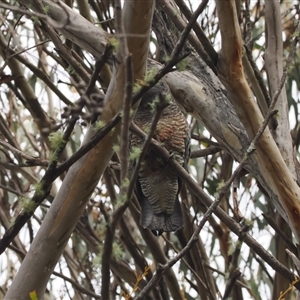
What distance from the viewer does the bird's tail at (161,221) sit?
94.7 inches

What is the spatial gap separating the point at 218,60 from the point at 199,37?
83 mm

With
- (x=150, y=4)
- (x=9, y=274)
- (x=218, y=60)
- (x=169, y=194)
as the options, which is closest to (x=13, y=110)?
(x=9, y=274)

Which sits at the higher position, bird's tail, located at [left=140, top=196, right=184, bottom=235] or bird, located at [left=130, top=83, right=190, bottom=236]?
bird, located at [left=130, top=83, right=190, bottom=236]

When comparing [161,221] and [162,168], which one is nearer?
[161,221]

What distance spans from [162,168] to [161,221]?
28 cm

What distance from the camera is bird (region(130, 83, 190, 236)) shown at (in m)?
2.52

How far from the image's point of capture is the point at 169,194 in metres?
2.60

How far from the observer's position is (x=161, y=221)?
244cm

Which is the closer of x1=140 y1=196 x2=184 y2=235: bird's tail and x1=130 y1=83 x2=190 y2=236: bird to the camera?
x1=140 y1=196 x2=184 y2=235: bird's tail

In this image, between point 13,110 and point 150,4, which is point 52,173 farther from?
point 13,110

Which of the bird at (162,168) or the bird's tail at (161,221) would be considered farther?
the bird at (162,168)

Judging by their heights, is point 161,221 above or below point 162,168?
below

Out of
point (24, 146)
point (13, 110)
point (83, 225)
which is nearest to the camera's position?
point (83, 225)

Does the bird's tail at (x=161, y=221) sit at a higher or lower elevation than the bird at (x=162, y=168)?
lower
